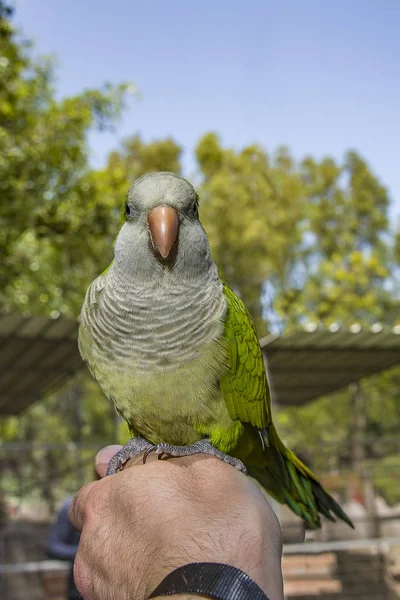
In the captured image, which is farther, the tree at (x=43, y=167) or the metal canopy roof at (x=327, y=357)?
the tree at (x=43, y=167)

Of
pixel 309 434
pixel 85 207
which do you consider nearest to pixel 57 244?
pixel 85 207

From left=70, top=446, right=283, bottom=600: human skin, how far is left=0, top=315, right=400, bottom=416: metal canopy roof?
4.57 m

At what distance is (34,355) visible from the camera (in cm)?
762

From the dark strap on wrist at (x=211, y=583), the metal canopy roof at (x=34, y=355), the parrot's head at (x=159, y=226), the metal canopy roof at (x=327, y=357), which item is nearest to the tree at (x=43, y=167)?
the metal canopy roof at (x=34, y=355)

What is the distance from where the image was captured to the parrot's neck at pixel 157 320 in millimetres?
2205

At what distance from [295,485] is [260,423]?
0.44 metres

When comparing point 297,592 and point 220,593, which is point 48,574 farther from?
point 220,593

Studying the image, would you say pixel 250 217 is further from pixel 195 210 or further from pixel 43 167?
pixel 195 210

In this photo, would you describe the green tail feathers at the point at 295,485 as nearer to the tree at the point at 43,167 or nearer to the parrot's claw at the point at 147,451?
the parrot's claw at the point at 147,451

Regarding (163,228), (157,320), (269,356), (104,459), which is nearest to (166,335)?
(157,320)

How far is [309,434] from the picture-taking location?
76.6ft

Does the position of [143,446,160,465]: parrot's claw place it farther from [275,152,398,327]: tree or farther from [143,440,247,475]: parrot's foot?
[275,152,398,327]: tree

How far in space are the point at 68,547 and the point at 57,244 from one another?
745cm

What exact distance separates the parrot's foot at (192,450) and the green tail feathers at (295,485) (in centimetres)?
51
